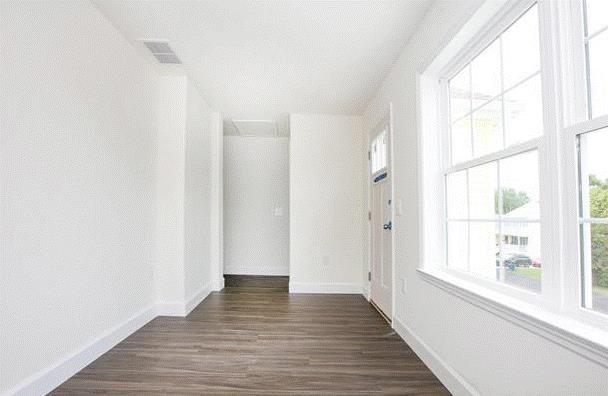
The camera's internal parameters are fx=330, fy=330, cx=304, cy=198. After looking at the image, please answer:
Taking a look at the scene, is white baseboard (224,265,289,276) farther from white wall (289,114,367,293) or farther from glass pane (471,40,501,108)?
glass pane (471,40,501,108)

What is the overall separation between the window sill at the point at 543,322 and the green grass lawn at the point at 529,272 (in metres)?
0.13

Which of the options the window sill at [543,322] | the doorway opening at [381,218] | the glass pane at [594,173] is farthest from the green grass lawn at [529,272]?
the doorway opening at [381,218]

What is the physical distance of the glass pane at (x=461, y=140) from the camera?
2.15m

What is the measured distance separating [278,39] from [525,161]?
2.10 m

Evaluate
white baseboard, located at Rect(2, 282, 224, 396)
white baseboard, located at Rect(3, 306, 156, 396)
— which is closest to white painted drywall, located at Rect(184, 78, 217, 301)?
white baseboard, located at Rect(2, 282, 224, 396)

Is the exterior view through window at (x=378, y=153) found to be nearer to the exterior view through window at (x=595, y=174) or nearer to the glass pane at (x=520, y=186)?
the glass pane at (x=520, y=186)

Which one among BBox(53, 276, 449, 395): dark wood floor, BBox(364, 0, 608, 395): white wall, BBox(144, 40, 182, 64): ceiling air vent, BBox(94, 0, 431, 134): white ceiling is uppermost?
BBox(144, 40, 182, 64): ceiling air vent

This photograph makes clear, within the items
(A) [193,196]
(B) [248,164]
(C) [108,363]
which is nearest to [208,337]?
(C) [108,363]

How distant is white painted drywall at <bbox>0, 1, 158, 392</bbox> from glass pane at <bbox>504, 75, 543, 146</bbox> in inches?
102

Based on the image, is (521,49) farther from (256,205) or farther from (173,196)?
(256,205)

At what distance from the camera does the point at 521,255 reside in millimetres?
1644

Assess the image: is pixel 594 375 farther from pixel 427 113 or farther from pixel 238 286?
pixel 238 286

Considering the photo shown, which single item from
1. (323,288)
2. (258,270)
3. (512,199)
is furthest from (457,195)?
(258,270)

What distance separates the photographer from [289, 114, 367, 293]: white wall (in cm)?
479
